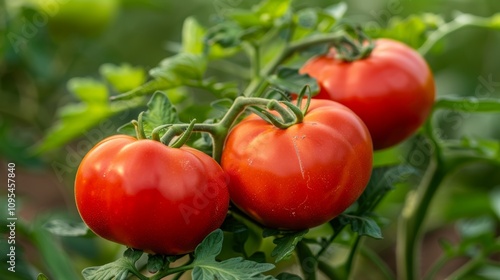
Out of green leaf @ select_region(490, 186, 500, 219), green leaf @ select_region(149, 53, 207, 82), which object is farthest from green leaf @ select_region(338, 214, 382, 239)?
green leaf @ select_region(490, 186, 500, 219)

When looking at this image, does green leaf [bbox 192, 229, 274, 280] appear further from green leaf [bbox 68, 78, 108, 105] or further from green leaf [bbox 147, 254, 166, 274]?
green leaf [bbox 68, 78, 108, 105]

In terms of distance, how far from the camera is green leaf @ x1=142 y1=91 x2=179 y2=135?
2.13 ft

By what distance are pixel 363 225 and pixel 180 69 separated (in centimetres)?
26

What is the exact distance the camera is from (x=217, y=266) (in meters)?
0.57

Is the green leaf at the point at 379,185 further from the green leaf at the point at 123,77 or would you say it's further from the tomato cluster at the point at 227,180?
the green leaf at the point at 123,77

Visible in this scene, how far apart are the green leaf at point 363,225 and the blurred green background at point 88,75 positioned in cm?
29

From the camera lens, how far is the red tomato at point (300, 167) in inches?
22.7

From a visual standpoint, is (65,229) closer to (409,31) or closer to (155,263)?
(155,263)

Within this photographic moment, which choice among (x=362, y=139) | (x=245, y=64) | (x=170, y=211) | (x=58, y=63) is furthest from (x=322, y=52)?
(x=245, y=64)

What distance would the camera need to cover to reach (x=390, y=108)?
72 centimetres

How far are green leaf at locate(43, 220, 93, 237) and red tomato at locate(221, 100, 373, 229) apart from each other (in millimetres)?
175

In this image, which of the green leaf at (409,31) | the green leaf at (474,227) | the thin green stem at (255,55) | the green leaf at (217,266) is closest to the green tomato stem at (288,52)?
the thin green stem at (255,55)

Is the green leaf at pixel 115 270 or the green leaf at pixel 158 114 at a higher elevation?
the green leaf at pixel 158 114

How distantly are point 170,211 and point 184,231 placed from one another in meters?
0.02
